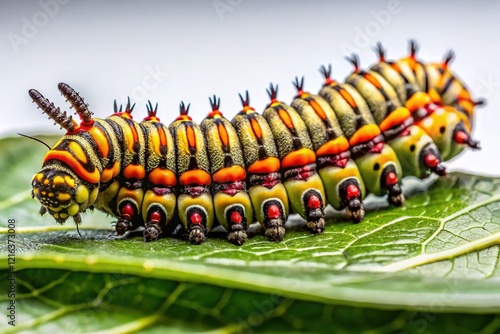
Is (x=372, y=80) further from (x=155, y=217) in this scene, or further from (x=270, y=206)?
(x=155, y=217)

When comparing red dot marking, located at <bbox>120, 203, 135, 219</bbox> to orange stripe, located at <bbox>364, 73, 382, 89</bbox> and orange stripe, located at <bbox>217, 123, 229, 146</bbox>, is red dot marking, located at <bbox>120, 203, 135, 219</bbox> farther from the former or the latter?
orange stripe, located at <bbox>364, 73, 382, 89</bbox>

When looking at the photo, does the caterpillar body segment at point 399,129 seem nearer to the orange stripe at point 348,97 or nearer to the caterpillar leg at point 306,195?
the orange stripe at point 348,97

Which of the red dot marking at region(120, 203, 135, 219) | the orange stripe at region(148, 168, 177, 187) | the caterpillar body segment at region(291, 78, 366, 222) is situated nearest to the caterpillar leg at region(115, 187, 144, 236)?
the red dot marking at region(120, 203, 135, 219)

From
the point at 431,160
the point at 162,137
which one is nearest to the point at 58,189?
the point at 162,137

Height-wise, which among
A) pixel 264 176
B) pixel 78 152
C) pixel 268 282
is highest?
pixel 78 152

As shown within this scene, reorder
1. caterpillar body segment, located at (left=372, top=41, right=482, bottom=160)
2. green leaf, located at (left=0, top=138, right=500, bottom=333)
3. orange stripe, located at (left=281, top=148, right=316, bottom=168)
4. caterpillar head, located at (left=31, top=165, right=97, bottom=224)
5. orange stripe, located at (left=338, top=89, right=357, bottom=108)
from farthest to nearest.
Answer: caterpillar body segment, located at (left=372, top=41, right=482, bottom=160) < orange stripe, located at (left=338, top=89, right=357, bottom=108) < orange stripe, located at (left=281, top=148, right=316, bottom=168) < caterpillar head, located at (left=31, top=165, right=97, bottom=224) < green leaf, located at (left=0, top=138, right=500, bottom=333)

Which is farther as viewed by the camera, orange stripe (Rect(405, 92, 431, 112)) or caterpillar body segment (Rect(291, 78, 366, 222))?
orange stripe (Rect(405, 92, 431, 112))

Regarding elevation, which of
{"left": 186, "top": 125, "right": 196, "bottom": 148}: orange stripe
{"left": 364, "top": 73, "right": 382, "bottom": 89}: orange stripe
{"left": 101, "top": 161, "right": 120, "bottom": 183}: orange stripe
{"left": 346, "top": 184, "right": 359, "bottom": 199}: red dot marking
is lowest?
{"left": 346, "top": 184, "right": 359, "bottom": 199}: red dot marking
